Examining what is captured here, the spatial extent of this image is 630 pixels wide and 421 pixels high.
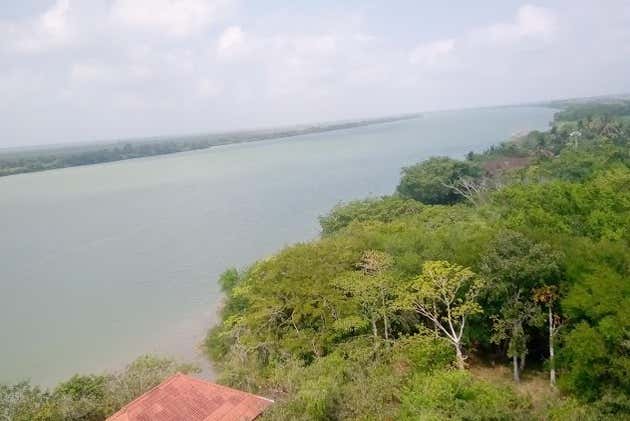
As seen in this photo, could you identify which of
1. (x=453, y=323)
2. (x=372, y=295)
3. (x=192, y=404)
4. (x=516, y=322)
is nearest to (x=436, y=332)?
(x=453, y=323)

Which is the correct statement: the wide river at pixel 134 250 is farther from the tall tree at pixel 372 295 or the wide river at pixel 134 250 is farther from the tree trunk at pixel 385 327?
the tree trunk at pixel 385 327

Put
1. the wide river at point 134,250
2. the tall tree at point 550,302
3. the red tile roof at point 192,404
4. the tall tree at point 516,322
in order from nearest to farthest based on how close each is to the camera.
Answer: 1. the red tile roof at point 192,404
2. the tall tree at point 550,302
3. the tall tree at point 516,322
4. the wide river at point 134,250

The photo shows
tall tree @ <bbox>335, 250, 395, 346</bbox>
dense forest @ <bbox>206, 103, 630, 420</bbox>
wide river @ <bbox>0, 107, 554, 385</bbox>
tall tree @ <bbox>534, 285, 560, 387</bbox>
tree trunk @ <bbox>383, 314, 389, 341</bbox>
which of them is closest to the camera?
dense forest @ <bbox>206, 103, 630, 420</bbox>

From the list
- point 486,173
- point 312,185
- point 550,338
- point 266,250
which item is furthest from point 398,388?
point 312,185

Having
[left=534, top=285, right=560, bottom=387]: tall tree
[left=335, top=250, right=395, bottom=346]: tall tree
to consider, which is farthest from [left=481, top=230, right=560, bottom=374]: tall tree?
[left=335, top=250, right=395, bottom=346]: tall tree

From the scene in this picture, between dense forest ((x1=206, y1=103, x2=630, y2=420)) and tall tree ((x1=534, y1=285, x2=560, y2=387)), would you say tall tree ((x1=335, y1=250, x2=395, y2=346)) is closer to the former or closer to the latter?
dense forest ((x1=206, y1=103, x2=630, y2=420))

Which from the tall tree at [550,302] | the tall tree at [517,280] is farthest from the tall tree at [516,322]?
the tall tree at [550,302]
